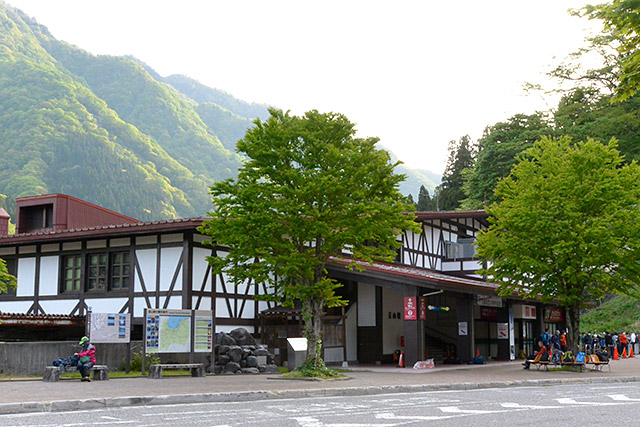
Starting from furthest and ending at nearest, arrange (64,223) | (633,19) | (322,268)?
(64,223) → (322,268) → (633,19)

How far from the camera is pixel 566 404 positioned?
14.1m

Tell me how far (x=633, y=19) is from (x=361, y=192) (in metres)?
11.9

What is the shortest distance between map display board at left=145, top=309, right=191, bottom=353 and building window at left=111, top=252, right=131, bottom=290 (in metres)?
5.98

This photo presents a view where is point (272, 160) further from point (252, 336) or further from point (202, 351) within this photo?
point (252, 336)

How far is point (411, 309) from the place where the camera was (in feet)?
92.3

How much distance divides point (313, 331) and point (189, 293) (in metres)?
6.53

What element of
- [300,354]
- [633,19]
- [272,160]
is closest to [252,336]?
[300,354]

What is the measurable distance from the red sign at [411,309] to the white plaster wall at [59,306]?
12970mm

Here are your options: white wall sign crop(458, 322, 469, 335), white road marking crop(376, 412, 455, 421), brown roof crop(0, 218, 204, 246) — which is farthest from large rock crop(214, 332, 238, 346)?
white road marking crop(376, 412, 455, 421)

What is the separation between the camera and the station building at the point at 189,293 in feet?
90.2

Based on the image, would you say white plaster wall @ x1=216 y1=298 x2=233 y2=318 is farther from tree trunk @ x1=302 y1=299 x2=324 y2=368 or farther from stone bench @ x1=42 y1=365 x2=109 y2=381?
stone bench @ x1=42 y1=365 x2=109 y2=381

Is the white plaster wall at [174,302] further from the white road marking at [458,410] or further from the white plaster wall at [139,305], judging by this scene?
the white road marking at [458,410]

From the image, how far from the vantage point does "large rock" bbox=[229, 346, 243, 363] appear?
26.0 meters

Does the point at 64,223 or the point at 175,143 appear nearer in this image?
the point at 64,223
